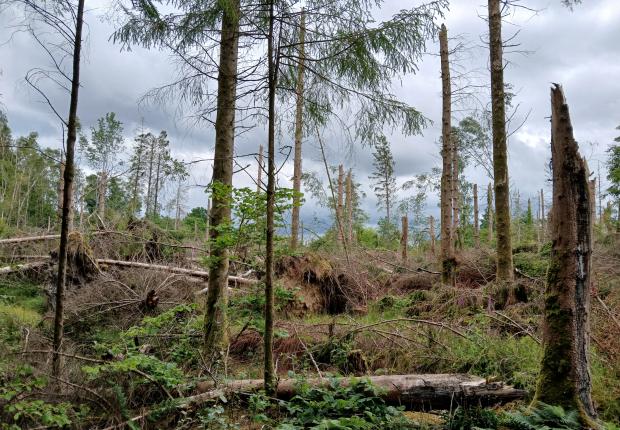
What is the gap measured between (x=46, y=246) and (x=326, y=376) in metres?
10.9

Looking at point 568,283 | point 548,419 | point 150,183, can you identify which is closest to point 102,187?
point 150,183

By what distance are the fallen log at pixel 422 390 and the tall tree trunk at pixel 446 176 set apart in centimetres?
607

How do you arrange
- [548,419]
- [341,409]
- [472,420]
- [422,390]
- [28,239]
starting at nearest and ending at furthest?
[548,419]
[472,420]
[341,409]
[422,390]
[28,239]

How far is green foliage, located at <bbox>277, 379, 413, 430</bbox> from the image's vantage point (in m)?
3.22

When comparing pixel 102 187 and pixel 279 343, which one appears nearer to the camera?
pixel 279 343

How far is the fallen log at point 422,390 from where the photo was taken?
3.93 metres

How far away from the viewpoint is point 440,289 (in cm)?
920

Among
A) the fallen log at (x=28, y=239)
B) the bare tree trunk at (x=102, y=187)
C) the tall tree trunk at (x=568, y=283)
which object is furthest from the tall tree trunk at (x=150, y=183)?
the tall tree trunk at (x=568, y=283)

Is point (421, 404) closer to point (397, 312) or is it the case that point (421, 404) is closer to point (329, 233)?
point (397, 312)

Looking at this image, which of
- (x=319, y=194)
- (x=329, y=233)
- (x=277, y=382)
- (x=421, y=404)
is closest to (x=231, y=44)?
(x=277, y=382)

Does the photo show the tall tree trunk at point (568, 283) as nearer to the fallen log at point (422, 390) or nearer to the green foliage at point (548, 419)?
the green foliage at point (548, 419)

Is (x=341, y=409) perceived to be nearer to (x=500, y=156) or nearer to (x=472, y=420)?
(x=472, y=420)

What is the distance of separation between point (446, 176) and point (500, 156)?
2.24 metres

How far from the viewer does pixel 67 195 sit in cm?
395
